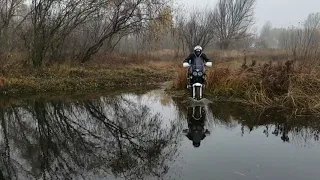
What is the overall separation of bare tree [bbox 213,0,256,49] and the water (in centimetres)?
3663

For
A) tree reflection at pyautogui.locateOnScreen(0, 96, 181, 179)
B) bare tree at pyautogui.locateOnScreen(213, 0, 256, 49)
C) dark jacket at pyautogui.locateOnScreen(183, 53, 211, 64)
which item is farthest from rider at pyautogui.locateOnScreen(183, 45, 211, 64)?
bare tree at pyautogui.locateOnScreen(213, 0, 256, 49)

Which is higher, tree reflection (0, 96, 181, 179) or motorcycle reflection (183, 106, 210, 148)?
tree reflection (0, 96, 181, 179)

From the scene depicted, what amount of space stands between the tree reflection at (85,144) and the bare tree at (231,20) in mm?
37332

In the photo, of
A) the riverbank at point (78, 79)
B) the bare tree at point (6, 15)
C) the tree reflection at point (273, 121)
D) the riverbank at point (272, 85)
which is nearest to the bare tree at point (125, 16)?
the riverbank at point (78, 79)

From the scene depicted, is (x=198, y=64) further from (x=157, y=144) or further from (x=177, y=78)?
(x=157, y=144)

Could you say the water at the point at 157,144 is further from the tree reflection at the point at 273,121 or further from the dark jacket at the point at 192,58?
the dark jacket at the point at 192,58

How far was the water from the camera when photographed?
4957 mm

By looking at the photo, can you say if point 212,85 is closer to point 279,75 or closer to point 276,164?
point 279,75

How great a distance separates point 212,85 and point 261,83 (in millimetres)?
2120

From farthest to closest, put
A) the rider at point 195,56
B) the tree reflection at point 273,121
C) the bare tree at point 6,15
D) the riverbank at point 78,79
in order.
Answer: the bare tree at point 6,15 < the riverbank at point 78,79 < the rider at point 195,56 < the tree reflection at point 273,121

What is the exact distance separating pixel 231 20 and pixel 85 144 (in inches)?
1720

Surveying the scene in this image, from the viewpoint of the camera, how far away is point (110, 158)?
5500mm

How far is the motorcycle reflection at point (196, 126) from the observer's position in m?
6.76

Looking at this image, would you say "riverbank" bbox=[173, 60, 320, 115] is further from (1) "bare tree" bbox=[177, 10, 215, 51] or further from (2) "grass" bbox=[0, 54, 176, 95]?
(1) "bare tree" bbox=[177, 10, 215, 51]
